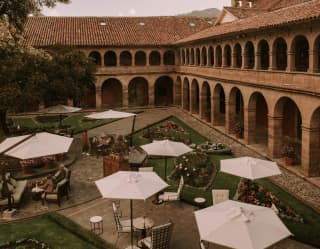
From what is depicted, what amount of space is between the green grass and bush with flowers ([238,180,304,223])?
615 inches

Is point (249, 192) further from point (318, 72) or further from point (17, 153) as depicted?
point (17, 153)

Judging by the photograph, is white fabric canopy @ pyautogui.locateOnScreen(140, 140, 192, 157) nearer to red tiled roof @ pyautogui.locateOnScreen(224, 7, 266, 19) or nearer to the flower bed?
the flower bed

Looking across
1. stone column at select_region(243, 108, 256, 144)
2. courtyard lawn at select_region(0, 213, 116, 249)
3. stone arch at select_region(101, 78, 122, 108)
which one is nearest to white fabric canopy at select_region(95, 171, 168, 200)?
courtyard lawn at select_region(0, 213, 116, 249)

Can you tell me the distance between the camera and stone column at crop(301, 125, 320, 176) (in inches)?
613

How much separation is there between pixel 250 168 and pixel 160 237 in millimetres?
4062

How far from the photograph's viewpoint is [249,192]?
41.5ft

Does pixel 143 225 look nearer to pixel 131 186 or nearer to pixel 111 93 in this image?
pixel 131 186

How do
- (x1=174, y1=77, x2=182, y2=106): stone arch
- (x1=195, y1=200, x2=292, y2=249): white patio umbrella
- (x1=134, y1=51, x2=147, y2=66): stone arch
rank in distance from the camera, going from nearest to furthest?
(x1=195, y1=200, x2=292, y2=249): white patio umbrella, (x1=174, y1=77, x2=182, y2=106): stone arch, (x1=134, y1=51, x2=147, y2=66): stone arch

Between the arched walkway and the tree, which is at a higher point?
the tree

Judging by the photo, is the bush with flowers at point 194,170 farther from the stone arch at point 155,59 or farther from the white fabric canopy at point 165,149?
the stone arch at point 155,59

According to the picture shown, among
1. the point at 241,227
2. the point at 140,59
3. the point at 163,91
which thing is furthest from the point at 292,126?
the point at 140,59

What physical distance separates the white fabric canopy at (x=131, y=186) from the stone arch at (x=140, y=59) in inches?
1208

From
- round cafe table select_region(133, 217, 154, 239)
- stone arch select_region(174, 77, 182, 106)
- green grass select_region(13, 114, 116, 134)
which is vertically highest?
stone arch select_region(174, 77, 182, 106)

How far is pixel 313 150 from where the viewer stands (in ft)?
51.4
